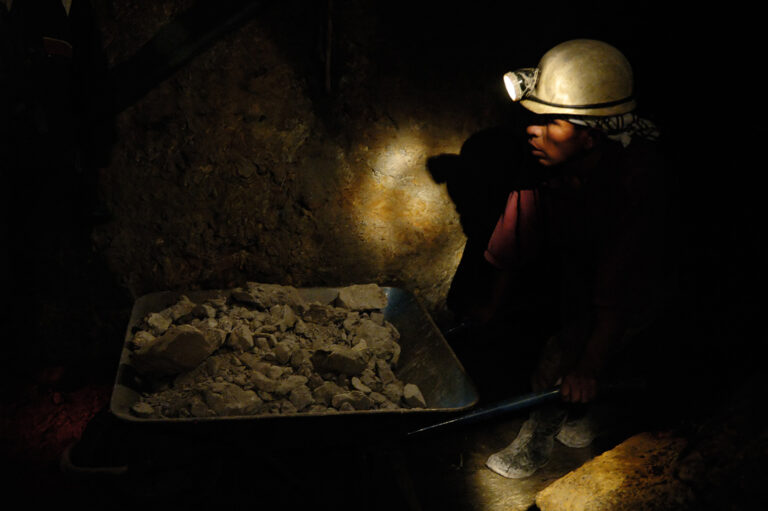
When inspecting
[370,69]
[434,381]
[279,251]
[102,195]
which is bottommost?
[434,381]

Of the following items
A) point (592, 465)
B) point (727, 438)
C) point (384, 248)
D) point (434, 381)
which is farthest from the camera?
point (384, 248)

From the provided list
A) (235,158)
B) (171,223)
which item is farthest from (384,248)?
(171,223)

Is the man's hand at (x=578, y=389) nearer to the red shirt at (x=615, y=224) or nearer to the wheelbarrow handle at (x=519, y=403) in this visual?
the wheelbarrow handle at (x=519, y=403)

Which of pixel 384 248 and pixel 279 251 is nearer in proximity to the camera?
pixel 279 251

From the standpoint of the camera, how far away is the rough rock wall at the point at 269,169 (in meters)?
2.76

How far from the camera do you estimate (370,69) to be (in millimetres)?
3016

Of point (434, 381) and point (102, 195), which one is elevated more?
point (102, 195)

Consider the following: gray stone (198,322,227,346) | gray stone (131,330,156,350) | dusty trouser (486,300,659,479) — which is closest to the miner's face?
dusty trouser (486,300,659,479)

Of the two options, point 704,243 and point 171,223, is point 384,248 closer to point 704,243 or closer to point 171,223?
point 171,223

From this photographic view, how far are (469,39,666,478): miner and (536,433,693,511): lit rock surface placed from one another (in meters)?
0.45

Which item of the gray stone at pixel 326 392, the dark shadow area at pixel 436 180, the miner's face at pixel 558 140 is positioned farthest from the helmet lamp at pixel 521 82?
the gray stone at pixel 326 392

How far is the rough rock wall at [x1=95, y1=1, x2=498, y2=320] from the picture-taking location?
276cm

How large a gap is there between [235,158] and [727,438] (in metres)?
2.91

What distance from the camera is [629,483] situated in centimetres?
237
